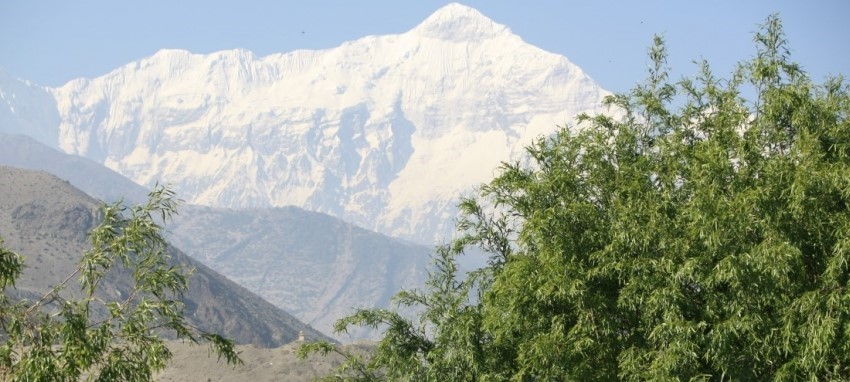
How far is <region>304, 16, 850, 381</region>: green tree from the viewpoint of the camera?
89.8ft

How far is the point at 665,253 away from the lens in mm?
29609

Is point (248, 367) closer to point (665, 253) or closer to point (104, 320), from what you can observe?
point (665, 253)

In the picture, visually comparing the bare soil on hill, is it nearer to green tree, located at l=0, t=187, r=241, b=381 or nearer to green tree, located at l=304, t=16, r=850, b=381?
green tree, located at l=304, t=16, r=850, b=381

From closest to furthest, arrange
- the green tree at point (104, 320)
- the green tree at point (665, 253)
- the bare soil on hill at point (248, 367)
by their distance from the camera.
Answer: the green tree at point (104, 320) < the green tree at point (665, 253) < the bare soil on hill at point (248, 367)

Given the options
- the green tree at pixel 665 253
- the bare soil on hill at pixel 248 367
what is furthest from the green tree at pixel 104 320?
the bare soil on hill at pixel 248 367

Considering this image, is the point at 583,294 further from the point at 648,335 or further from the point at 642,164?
the point at 642,164

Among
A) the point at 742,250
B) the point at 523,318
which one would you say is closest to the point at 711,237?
the point at 742,250

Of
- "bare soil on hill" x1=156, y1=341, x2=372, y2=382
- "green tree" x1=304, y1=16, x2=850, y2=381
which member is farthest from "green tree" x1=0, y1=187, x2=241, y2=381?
"bare soil on hill" x1=156, y1=341, x2=372, y2=382

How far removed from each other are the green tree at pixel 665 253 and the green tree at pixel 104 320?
1122 centimetres

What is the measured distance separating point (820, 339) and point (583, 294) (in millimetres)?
6569

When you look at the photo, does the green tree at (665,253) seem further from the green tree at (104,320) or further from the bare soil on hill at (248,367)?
the bare soil on hill at (248,367)

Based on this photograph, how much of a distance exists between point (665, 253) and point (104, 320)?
636 inches

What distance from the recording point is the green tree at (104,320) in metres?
20.6

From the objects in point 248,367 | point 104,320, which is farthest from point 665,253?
point 248,367
